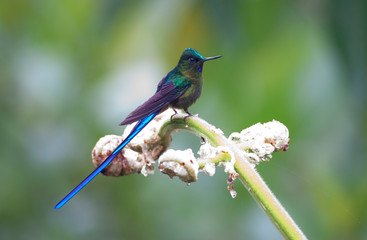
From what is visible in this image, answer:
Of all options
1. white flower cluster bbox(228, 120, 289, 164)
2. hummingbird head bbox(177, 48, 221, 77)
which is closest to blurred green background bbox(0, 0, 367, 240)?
hummingbird head bbox(177, 48, 221, 77)

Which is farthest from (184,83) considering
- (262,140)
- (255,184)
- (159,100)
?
(255,184)

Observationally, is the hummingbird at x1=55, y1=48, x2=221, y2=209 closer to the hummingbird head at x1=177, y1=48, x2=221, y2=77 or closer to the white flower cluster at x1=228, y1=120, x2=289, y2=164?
the hummingbird head at x1=177, y1=48, x2=221, y2=77

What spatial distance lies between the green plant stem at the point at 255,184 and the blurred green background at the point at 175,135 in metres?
1.67

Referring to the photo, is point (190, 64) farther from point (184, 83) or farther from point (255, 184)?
point (255, 184)

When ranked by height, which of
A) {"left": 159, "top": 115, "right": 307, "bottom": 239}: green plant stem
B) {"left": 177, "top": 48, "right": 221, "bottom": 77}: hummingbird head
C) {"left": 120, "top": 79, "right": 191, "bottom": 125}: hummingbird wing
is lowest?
{"left": 159, "top": 115, "right": 307, "bottom": 239}: green plant stem

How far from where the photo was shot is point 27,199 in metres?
4.27

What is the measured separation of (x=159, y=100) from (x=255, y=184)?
47cm

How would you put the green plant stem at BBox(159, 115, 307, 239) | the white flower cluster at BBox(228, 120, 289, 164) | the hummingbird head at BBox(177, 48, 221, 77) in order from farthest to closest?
the hummingbird head at BBox(177, 48, 221, 77), the white flower cluster at BBox(228, 120, 289, 164), the green plant stem at BBox(159, 115, 307, 239)

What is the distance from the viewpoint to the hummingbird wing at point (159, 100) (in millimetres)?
1680

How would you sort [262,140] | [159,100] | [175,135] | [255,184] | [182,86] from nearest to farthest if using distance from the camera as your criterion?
[255,184] < [262,140] < [159,100] < [182,86] < [175,135]

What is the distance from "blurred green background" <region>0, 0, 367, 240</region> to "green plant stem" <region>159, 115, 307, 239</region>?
5.48 feet

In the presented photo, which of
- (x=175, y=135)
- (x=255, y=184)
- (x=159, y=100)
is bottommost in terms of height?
(x=255, y=184)

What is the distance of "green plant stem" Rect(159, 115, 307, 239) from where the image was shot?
1.45 meters

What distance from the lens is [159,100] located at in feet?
6.05
